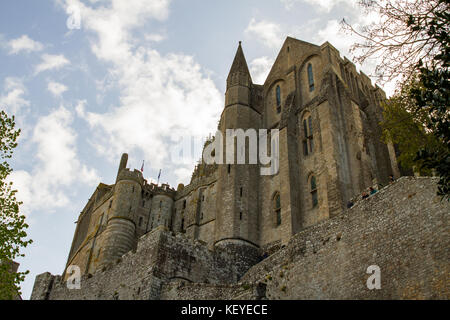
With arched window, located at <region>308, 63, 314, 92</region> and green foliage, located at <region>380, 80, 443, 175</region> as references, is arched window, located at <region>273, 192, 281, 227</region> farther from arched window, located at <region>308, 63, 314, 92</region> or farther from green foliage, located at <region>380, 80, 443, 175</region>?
green foliage, located at <region>380, 80, 443, 175</region>

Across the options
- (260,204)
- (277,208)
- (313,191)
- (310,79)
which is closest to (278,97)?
(310,79)

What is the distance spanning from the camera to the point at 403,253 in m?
13.3

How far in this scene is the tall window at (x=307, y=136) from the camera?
2848cm

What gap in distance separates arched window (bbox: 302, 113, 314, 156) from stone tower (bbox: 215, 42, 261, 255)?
389 cm

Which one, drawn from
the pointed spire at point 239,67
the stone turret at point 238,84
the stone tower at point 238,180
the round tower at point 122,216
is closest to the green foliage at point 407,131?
the stone tower at point 238,180

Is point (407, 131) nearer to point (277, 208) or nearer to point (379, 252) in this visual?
→ point (379, 252)

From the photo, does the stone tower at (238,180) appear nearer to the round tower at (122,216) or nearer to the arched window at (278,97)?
the arched window at (278,97)

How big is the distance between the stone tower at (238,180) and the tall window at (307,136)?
12.8ft

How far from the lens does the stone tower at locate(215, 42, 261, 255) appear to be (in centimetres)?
2745

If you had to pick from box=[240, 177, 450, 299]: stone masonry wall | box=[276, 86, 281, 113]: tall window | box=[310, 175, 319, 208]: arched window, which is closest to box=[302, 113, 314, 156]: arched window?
box=[310, 175, 319, 208]: arched window

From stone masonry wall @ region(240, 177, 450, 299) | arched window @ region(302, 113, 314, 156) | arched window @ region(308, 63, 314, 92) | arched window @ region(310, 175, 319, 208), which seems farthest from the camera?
arched window @ region(308, 63, 314, 92)

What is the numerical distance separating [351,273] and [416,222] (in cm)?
257

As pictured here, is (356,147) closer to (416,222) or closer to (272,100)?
(272,100)
